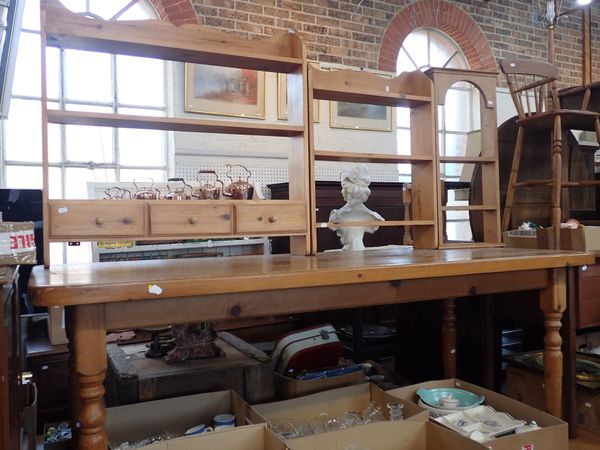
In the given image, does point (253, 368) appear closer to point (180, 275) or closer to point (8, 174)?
point (180, 275)

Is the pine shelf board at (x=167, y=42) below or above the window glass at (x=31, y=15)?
below

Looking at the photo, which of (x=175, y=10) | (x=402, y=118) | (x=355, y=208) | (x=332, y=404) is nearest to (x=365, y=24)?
(x=402, y=118)

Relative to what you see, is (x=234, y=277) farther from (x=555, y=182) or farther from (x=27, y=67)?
(x=27, y=67)

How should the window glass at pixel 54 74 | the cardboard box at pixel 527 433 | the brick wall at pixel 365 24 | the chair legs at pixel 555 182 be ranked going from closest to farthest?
the cardboard box at pixel 527 433 → the chair legs at pixel 555 182 → the window glass at pixel 54 74 → the brick wall at pixel 365 24

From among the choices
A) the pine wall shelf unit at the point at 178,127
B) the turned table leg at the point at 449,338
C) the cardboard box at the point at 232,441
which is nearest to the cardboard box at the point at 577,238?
the turned table leg at the point at 449,338

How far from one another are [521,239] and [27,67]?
12.5 ft

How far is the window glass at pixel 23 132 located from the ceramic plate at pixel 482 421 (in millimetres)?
3646

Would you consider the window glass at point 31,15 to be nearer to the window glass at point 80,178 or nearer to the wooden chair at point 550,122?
the window glass at point 80,178

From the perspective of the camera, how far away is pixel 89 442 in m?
1.24

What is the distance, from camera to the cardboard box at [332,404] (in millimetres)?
1805

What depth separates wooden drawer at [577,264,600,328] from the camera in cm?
213

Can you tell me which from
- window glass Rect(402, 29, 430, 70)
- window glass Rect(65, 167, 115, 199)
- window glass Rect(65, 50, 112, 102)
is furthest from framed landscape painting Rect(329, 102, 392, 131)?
window glass Rect(65, 167, 115, 199)

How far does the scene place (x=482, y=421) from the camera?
1.80m

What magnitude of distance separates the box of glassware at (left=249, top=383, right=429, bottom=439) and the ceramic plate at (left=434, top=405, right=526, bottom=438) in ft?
0.48
